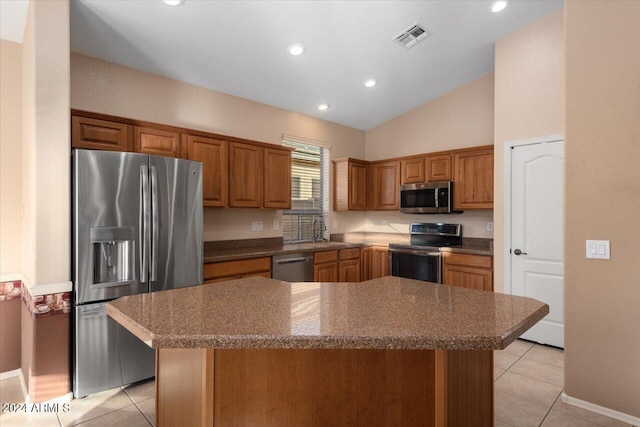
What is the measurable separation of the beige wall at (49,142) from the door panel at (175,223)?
568mm

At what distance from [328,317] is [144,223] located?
1973mm

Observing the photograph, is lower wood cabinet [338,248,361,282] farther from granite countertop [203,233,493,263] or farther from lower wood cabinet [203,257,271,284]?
lower wood cabinet [203,257,271,284]

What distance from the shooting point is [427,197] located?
15.5 ft

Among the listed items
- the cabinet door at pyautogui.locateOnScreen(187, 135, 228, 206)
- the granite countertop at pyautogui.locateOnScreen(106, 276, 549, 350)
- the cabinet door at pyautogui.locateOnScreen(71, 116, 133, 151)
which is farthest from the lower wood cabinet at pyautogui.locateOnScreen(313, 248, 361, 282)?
the granite countertop at pyautogui.locateOnScreen(106, 276, 549, 350)

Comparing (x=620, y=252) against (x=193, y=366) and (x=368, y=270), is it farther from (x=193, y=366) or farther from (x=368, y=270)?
(x=368, y=270)

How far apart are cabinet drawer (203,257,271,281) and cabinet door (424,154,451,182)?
8.17 ft

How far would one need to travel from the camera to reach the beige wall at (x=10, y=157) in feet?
9.42

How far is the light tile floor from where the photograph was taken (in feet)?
7.32

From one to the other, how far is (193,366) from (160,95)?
10.2 ft

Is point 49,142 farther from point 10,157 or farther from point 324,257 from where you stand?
point 324,257

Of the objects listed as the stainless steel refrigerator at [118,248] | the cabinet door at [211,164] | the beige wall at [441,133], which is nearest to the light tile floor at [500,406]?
the stainless steel refrigerator at [118,248]

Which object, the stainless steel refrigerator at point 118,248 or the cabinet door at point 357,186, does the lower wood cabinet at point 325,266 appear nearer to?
the cabinet door at point 357,186

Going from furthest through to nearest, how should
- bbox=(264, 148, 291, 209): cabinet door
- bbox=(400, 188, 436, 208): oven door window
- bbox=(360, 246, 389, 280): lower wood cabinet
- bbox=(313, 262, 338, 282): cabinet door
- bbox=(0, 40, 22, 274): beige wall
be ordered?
bbox=(360, 246, 389, 280): lower wood cabinet
bbox=(400, 188, 436, 208): oven door window
bbox=(313, 262, 338, 282): cabinet door
bbox=(264, 148, 291, 209): cabinet door
bbox=(0, 40, 22, 274): beige wall

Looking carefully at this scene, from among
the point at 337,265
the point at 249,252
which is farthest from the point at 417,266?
the point at 249,252
